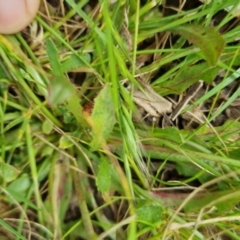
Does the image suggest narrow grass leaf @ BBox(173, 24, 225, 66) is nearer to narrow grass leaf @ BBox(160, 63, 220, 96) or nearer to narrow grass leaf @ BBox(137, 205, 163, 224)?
narrow grass leaf @ BBox(160, 63, 220, 96)

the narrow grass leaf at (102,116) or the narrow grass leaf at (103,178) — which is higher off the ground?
the narrow grass leaf at (102,116)

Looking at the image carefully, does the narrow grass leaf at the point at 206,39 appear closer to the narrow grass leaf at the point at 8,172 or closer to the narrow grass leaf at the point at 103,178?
the narrow grass leaf at the point at 103,178

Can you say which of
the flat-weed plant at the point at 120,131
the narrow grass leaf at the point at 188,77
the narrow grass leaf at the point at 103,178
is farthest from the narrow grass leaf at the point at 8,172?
the narrow grass leaf at the point at 188,77

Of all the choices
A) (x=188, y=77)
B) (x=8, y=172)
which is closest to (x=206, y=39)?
(x=188, y=77)

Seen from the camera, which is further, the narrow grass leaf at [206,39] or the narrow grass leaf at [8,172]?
the narrow grass leaf at [8,172]

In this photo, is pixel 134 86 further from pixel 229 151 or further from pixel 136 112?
pixel 229 151

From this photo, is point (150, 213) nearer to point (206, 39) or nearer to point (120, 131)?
point (120, 131)

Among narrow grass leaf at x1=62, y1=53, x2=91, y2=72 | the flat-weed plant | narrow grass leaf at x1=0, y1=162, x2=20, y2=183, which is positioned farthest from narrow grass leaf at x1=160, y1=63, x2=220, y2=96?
narrow grass leaf at x1=0, y1=162, x2=20, y2=183
